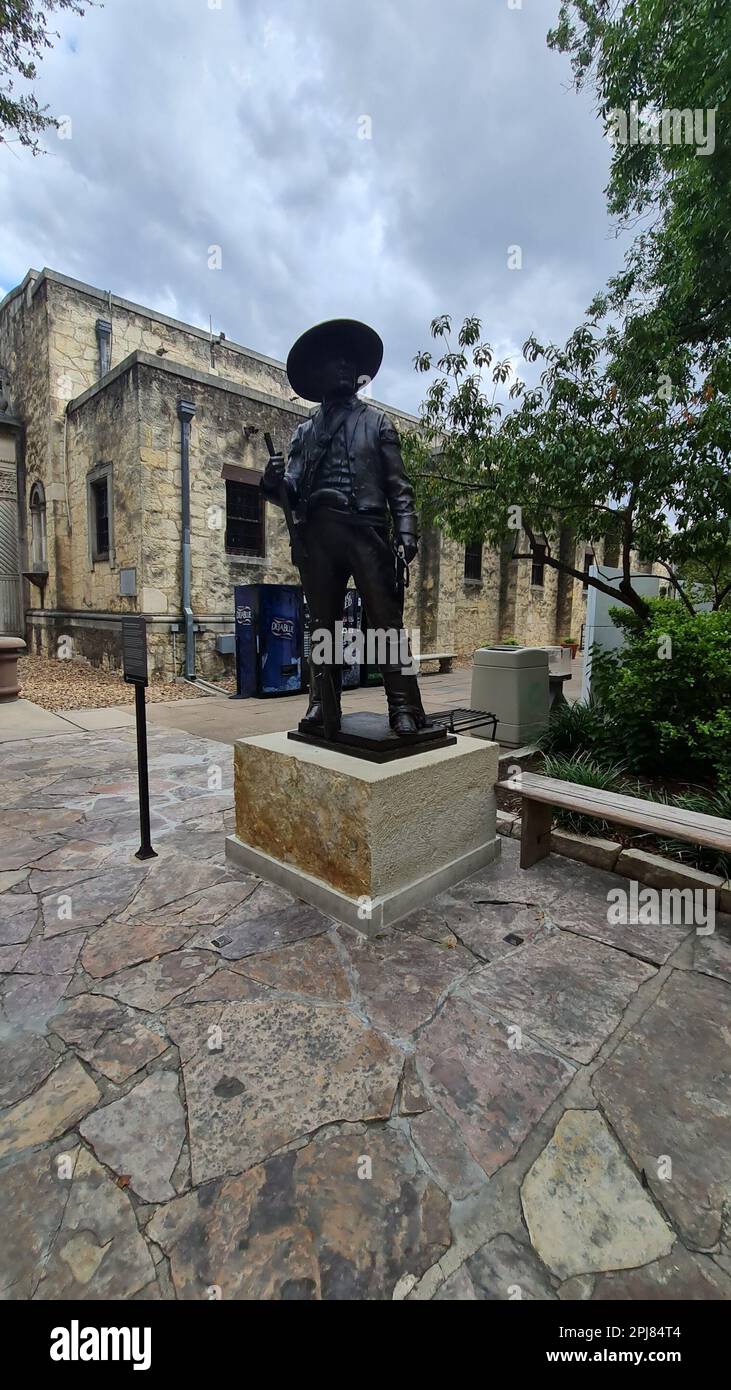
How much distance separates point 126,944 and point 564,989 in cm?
170

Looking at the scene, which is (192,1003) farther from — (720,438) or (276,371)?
(276,371)

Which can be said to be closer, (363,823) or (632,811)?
(363,823)

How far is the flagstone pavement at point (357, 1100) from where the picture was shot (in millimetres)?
1157

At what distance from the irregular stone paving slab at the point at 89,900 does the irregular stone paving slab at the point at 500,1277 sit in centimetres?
188

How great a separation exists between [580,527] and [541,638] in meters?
15.2

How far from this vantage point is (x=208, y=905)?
2.59 metres

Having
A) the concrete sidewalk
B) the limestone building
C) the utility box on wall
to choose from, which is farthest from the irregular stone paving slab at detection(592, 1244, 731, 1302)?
the limestone building

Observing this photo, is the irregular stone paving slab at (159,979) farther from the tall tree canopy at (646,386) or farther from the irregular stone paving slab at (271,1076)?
the tall tree canopy at (646,386)

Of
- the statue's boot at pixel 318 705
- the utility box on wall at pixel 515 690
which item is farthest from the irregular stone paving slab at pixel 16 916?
the utility box on wall at pixel 515 690

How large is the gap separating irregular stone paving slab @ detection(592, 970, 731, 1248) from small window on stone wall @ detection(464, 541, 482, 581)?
15595 mm

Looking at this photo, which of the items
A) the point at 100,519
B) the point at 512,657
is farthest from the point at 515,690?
the point at 100,519

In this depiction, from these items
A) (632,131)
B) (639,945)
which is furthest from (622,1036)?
(632,131)

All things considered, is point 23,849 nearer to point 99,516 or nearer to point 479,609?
point 99,516

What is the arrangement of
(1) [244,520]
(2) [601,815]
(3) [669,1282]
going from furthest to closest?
(1) [244,520], (2) [601,815], (3) [669,1282]
